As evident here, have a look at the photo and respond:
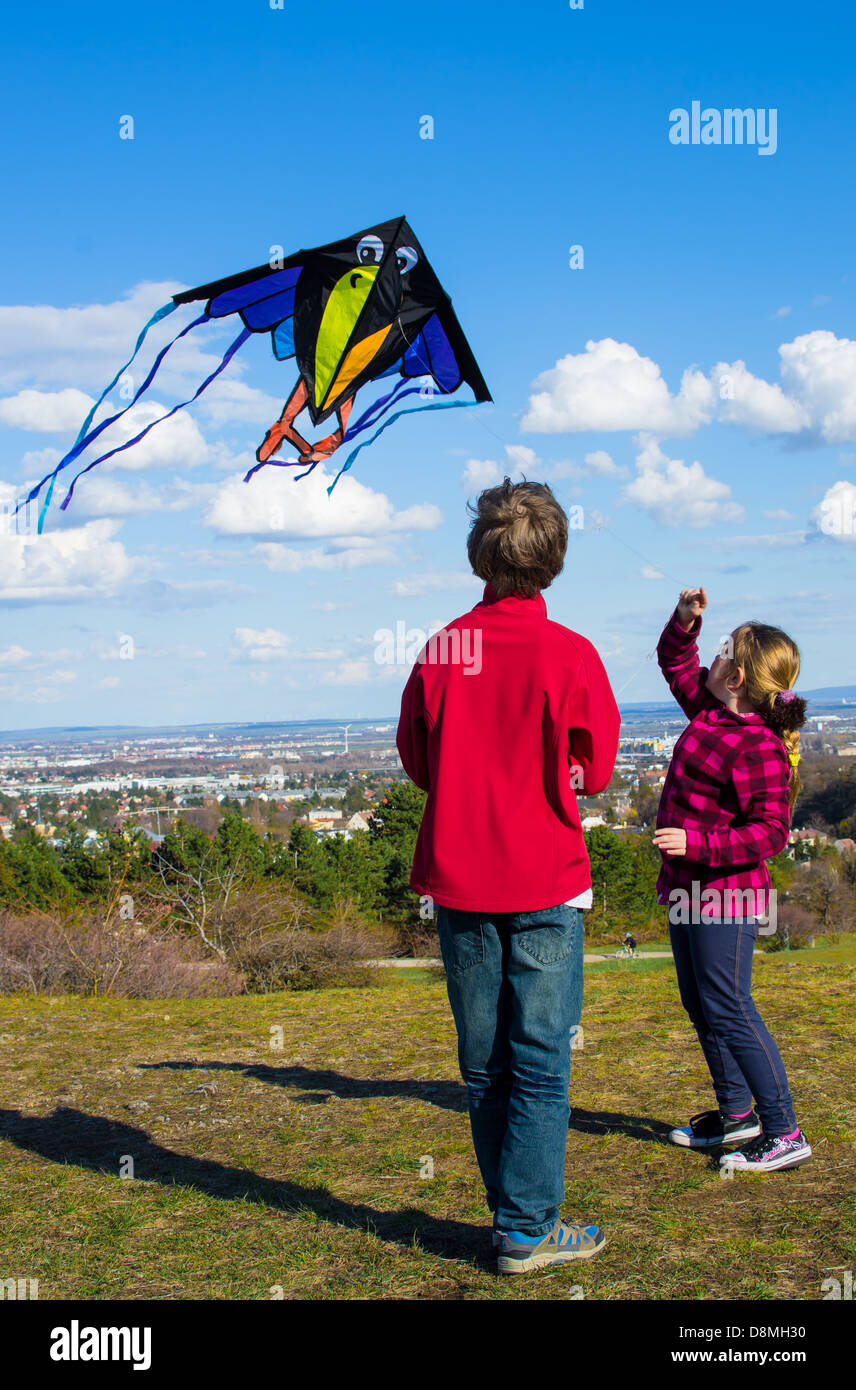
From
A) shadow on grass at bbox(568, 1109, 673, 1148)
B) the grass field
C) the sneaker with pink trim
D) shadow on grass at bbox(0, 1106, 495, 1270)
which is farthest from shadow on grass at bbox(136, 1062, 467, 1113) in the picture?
the sneaker with pink trim

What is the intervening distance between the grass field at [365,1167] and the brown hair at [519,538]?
1.75 m

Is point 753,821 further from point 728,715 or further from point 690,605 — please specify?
point 690,605

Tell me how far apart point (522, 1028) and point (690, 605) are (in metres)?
1.62

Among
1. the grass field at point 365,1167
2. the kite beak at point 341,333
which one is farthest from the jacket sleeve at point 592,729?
the kite beak at point 341,333

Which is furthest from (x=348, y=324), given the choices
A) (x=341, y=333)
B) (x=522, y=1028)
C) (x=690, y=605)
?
(x=522, y=1028)

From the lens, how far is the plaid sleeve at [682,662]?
3643 millimetres

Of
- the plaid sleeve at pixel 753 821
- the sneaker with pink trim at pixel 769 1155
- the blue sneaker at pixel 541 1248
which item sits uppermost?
the plaid sleeve at pixel 753 821

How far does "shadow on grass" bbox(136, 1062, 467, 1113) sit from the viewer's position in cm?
447

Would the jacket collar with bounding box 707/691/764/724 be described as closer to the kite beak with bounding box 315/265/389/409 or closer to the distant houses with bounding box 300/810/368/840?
the kite beak with bounding box 315/265/389/409

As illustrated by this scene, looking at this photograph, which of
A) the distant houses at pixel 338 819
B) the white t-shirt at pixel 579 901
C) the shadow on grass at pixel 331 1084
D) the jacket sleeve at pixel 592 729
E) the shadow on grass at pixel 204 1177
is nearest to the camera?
the jacket sleeve at pixel 592 729

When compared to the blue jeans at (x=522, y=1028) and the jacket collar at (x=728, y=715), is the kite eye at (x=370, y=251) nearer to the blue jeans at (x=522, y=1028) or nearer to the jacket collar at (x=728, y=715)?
the jacket collar at (x=728, y=715)
